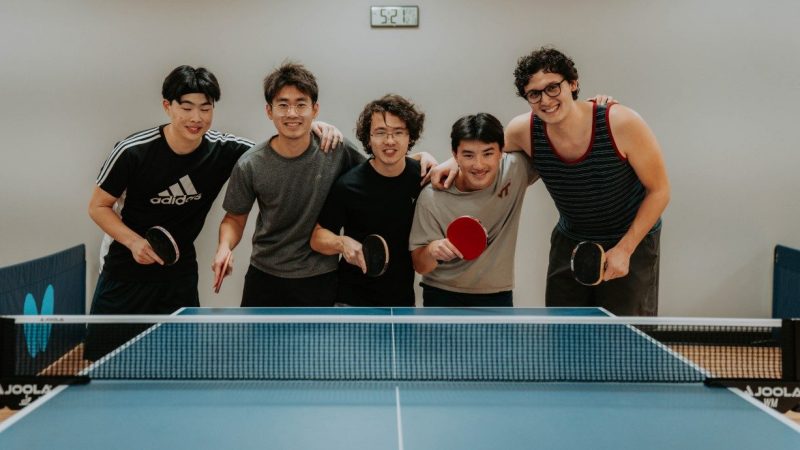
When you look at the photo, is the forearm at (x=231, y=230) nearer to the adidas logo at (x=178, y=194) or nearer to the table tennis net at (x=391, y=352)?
the adidas logo at (x=178, y=194)

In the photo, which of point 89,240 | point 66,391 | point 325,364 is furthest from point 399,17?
point 66,391

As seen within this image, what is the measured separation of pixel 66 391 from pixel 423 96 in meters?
3.49

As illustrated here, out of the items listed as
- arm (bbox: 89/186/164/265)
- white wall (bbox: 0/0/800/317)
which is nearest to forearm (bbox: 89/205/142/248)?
arm (bbox: 89/186/164/265)

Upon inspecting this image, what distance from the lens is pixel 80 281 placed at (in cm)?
431

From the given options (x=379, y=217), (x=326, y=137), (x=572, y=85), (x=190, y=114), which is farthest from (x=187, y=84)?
(x=572, y=85)

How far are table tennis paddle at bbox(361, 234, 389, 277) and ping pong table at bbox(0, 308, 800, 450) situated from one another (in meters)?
0.71

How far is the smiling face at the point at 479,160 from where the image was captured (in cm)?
279

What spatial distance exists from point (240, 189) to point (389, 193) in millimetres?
725

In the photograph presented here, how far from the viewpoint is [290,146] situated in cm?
309

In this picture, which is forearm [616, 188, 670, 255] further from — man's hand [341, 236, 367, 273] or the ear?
man's hand [341, 236, 367, 273]

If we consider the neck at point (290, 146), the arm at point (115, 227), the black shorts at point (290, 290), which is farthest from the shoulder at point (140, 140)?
the black shorts at point (290, 290)

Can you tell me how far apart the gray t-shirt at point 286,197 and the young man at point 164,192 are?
0.71 feet

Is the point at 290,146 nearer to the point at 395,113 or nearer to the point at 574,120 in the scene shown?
the point at 395,113

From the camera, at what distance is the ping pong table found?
1.54 meters
